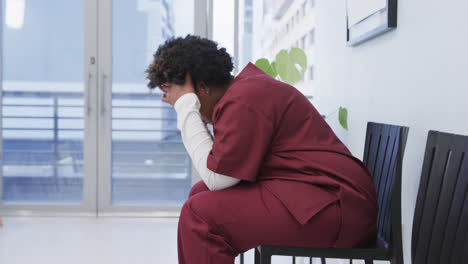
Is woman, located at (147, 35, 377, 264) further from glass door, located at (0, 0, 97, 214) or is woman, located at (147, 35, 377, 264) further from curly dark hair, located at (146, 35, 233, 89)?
glass door, located at (0, 0, 97, 214)

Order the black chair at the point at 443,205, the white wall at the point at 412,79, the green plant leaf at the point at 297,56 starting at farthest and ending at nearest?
the green plant leaf at the point at 297,56, the white wall at the point at 412,79, the black chair at the point at 443,205

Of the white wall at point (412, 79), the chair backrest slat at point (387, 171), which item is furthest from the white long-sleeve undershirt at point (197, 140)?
the white wall at point (412, 79)

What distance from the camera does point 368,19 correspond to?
1818 mm

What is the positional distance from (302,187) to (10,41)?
3044mm

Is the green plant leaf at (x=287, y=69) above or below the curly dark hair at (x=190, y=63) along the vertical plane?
above

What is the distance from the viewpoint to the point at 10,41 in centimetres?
354

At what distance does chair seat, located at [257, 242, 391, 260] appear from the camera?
1.20 meters

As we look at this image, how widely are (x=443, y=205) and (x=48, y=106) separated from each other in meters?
3.13

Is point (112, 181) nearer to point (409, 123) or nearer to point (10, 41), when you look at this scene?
point (10, 41)

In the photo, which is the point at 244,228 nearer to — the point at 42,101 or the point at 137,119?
the point at 137,119

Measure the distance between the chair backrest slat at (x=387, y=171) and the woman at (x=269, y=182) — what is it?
0.05 meters

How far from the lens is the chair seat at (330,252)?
1.20 metres

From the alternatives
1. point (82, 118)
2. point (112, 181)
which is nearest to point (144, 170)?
point (112, 181)

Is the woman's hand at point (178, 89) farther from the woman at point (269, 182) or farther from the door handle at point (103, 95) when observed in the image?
the door handle at point (103, 95)
